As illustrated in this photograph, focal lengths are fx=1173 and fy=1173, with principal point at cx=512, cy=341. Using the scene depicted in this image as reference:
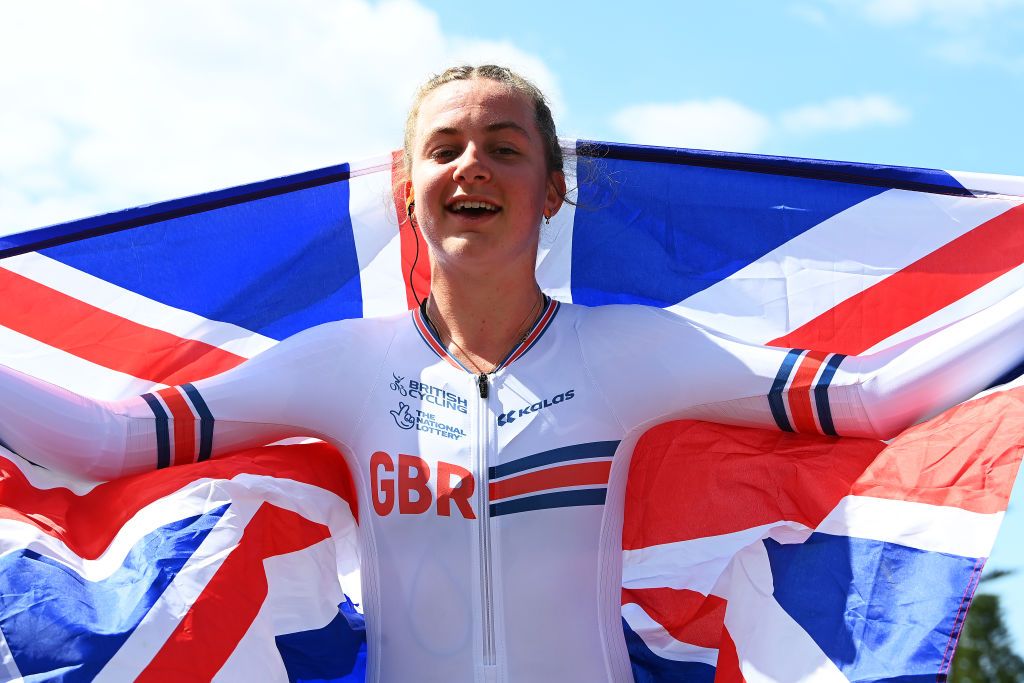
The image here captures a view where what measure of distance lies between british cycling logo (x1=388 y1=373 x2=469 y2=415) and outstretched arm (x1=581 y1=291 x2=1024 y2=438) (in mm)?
414

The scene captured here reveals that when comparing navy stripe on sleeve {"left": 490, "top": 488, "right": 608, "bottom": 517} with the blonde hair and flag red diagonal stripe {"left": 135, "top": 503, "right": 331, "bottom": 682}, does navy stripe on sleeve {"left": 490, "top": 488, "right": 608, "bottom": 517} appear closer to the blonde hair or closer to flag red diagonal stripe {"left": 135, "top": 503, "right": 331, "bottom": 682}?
flag red diagonal stripe {"left": 135, "top": 503, "right": 331, "bottom": 682}

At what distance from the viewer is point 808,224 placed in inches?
156

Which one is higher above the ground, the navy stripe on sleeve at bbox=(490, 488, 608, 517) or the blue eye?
the blue eye

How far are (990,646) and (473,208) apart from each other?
24.5m

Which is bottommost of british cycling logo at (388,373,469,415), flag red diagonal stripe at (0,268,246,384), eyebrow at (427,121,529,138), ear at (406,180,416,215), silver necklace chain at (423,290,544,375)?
british cycling logo at (388,373,469,415)

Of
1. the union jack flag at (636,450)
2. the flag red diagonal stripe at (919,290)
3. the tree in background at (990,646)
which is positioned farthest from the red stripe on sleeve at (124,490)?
the tree in background at (990,646)

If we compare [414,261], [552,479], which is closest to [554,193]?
[414,261]

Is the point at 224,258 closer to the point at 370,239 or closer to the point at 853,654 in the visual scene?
the point at 370,239

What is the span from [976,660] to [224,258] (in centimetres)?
2400

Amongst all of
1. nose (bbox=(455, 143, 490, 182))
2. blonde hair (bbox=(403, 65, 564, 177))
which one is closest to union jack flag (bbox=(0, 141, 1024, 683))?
blonde hair (bbox=(403, 65, 564, 177))

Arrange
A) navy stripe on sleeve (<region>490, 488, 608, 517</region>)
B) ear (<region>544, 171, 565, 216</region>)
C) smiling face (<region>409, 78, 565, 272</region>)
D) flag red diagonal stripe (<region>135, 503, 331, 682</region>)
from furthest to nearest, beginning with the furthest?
ear (<region>544, 171, 565, 216</region>) → smiling face (<region>409, 78, 565, 272</region>) → navy stripe on sleeve (<region>490, 488, 608, 517</region>) → flag red diagonal stripe (<region>135, 503, 331, 682</region>)

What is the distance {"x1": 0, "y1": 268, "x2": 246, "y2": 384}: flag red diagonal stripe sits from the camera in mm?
3951

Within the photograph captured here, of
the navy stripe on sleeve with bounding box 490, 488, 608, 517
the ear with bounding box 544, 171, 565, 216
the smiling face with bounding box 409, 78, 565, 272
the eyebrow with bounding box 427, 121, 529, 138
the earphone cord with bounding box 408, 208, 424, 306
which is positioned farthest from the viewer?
the earphone cord with bounding box 408, 208, 424, 306

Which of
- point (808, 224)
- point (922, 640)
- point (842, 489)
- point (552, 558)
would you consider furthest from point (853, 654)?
point (808, 224)
